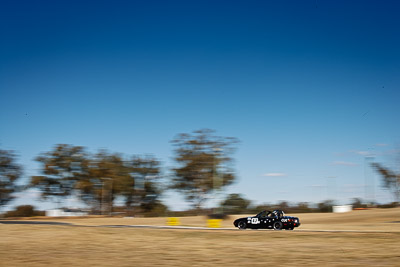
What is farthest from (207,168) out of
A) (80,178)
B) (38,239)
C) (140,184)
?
(38,239)

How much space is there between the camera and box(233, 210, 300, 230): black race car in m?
30.2

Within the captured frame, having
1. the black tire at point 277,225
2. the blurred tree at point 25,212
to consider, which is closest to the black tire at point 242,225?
the black tire at point 277,225

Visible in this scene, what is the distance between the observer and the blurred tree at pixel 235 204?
86.5 meters

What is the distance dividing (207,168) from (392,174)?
39.3 metres

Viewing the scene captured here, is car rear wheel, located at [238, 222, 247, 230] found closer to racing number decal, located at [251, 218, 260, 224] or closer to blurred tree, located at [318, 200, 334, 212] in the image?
racing number decal, located at [251, 218, 260, 224]

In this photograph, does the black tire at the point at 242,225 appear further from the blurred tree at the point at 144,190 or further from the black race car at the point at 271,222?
the blurred tree at the point at 144,190

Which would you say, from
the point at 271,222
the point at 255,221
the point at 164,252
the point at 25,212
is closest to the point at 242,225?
the point at 255,221

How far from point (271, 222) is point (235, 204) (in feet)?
198

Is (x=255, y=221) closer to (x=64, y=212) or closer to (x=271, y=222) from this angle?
(x=271, y=222)

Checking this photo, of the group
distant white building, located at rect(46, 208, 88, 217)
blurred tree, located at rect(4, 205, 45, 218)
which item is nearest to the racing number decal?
distant white building, located at rect(46, 208, 88, 217)

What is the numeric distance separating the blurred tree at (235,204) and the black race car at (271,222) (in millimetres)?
53123

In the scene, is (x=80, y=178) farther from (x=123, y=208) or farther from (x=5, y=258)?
(x=5, y=258)

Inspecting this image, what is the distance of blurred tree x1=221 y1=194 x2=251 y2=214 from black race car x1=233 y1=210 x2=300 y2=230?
2091 inches

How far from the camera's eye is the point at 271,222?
102ft
